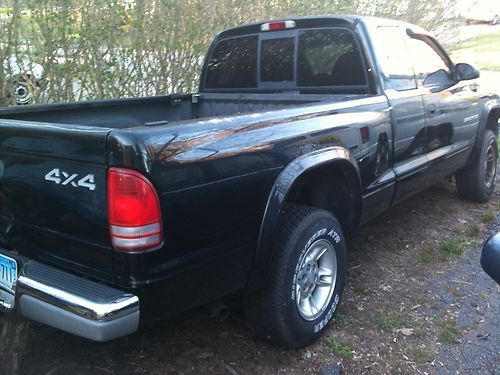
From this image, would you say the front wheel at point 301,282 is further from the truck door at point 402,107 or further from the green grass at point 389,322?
the truck door at point 402,107

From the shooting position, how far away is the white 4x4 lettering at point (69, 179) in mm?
2199

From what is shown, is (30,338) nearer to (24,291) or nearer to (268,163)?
(24,291)

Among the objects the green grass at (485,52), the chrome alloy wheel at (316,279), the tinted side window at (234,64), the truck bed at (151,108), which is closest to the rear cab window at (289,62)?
the tinted side window at (234,64)

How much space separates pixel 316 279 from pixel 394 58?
1.91 metres

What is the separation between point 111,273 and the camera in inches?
88.3

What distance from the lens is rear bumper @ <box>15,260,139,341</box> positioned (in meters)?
2.09

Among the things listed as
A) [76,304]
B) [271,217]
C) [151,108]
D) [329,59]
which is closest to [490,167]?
[329,59]

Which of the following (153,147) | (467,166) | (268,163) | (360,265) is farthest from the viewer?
(467,166)

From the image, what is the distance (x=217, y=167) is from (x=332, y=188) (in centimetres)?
128

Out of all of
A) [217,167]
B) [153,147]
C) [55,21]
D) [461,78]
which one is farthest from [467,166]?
[55,21]

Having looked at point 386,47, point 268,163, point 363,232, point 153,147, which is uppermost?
point 386,47

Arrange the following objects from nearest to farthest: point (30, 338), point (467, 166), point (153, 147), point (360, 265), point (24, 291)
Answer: point (153, 147)
point (24, 291)
point (30, 338)
point (360, 265)
point (467, 166)

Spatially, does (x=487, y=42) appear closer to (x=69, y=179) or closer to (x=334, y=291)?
(x=334, y=291)

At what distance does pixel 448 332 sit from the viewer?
3.30 metres
